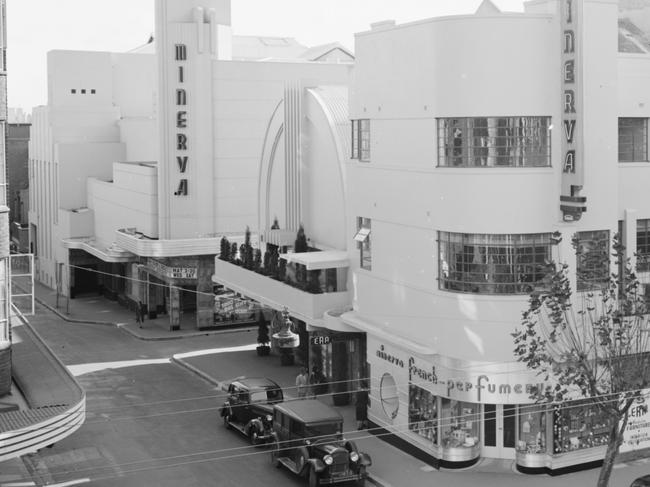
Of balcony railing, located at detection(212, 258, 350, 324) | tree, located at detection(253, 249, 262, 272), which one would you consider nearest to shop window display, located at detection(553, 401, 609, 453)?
balcony railing, located at detection(212, 258, 350, 324)

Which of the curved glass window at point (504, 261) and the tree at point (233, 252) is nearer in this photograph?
the curved glass window at point (504, 261)

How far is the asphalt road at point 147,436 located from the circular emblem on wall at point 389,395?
4.31 meters

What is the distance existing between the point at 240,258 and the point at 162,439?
1492 centimetres

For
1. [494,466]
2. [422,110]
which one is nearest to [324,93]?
[422,110]

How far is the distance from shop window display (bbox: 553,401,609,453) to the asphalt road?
773cm

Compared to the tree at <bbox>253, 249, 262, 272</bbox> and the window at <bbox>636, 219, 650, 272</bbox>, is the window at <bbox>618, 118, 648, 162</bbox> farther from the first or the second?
the tree at <bbox>253, 249, 262, 272</bbox>

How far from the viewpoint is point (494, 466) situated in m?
→ 31.4

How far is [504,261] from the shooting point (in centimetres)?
3042

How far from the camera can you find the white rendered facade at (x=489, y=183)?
30234 millimetres

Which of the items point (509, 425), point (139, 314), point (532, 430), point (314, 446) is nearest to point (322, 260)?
point (314, 446)

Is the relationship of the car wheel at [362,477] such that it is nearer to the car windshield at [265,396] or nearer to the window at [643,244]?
the car windshield at [265,396]

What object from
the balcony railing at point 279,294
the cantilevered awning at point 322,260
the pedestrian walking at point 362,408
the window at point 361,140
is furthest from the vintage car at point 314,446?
the window at point 361,140

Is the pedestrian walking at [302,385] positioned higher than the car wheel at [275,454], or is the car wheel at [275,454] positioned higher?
the pedestrian walking at [302,385]

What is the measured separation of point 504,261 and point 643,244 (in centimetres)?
619
